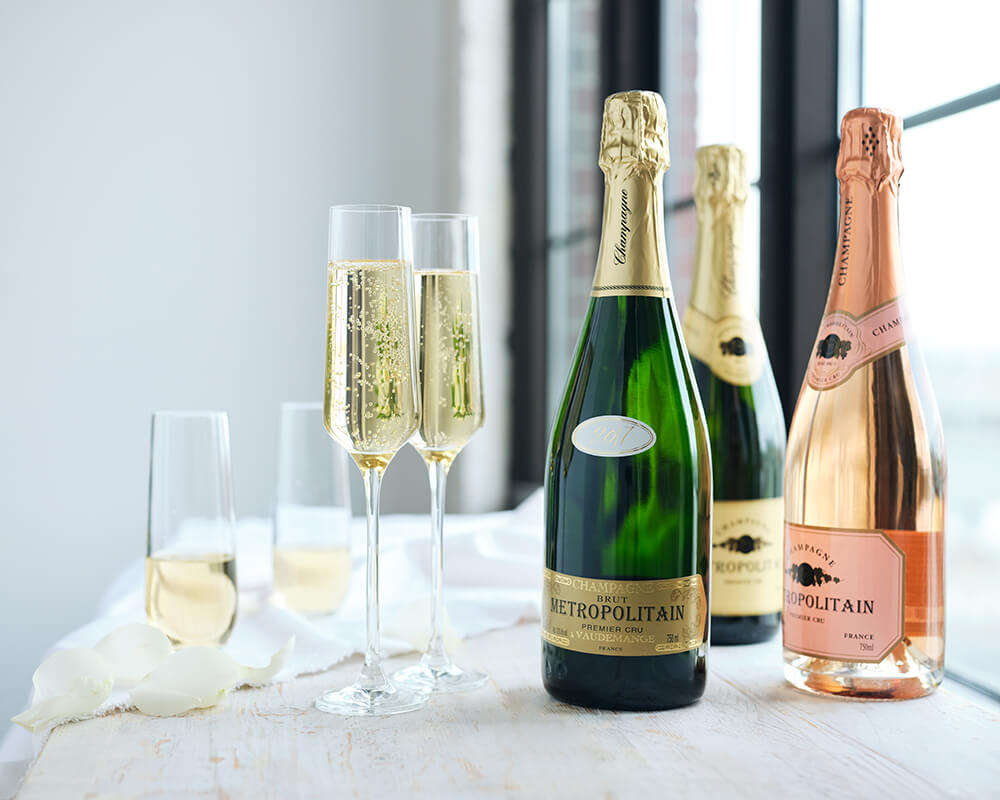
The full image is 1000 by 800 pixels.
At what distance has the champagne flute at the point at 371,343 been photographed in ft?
2.09

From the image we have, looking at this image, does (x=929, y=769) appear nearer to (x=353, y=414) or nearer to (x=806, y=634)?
(x=806, y=634)

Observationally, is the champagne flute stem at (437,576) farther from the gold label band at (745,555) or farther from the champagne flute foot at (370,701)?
the gold label band at (745,555)

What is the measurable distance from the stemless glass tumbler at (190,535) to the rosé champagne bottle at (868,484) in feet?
1.46

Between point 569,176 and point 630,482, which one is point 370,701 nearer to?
point 630,482

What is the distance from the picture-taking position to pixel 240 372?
2.67m

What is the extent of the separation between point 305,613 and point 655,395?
1.46 ft

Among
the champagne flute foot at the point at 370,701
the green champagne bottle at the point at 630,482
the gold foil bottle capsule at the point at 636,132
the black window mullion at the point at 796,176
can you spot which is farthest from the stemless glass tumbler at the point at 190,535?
the black window mullion at the point at 796,176

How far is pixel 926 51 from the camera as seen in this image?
972mm

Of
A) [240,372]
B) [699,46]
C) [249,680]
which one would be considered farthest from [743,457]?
[240,372]

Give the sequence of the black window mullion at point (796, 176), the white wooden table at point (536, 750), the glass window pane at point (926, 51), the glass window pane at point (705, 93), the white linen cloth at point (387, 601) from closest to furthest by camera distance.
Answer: the white wooden table at point (536, 750)
the white linen cloth at point (387, 601)
the glass window pane at point (926, 51)
the black window mullion at point (796, 176)
the glass window pane at point (705, 93)

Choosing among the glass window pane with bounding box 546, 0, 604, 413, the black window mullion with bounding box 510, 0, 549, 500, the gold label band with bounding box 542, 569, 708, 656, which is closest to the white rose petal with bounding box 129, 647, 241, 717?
the gold label band with bounding box 542, 569, 708, 656

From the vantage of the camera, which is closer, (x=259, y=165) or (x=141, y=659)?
(x=141, y=659)

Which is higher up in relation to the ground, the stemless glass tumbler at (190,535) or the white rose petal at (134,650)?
the stemless glass tumbler at (190,535)

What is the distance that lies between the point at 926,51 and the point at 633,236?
0.49 m
